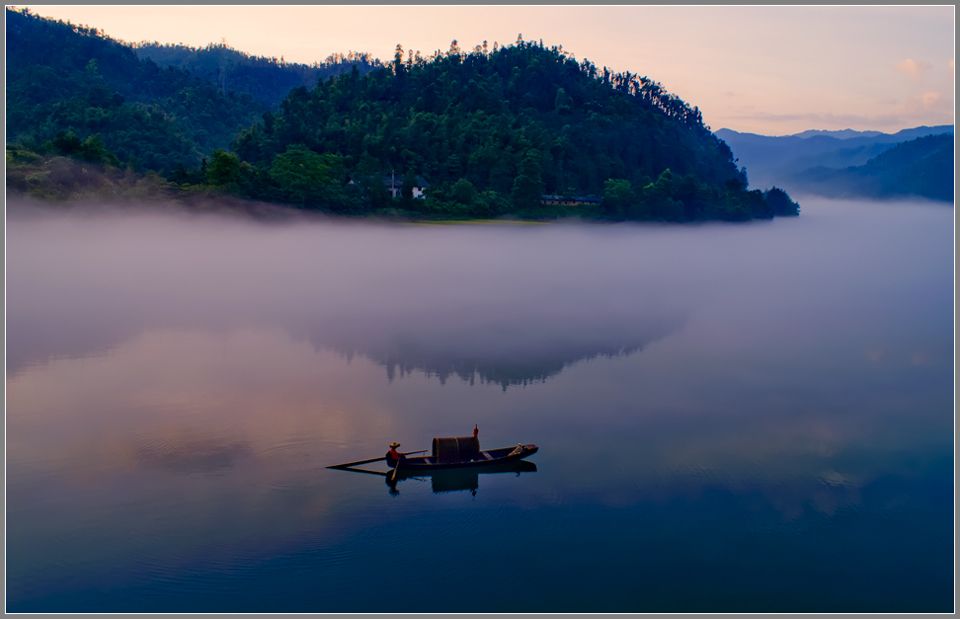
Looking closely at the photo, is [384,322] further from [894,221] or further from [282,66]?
[282,66]

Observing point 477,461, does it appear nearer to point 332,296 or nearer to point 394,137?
point 332,296

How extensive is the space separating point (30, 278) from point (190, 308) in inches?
323

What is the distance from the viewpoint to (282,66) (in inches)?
4294

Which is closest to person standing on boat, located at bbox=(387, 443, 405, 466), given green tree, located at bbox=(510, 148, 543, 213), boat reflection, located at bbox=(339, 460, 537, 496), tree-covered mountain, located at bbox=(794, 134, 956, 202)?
boat reflection, located at bbox=(339, 460, 537, 496)

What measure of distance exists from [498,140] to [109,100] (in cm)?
3125

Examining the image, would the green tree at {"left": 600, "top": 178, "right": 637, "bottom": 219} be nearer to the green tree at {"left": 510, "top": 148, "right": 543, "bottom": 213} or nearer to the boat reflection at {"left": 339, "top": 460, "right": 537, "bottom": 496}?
the green tree at {"left": 510, "top": 148, "right": 543, "bottom": 213}

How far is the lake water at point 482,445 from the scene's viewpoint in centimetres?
753

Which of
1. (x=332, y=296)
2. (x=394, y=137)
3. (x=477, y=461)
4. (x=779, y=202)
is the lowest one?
(x=477, y=461)

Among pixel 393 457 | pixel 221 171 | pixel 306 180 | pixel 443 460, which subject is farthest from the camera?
pixel 306 180

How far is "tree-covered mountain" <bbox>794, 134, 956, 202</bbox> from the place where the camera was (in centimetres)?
9888

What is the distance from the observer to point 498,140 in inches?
2208

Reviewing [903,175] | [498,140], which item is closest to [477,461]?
[498,140]

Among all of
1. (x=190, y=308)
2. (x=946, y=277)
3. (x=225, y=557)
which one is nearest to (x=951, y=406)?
(x=225, y=557)

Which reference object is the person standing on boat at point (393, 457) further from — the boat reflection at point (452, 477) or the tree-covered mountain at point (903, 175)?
the tree-covered mountain at point (903, 175)
